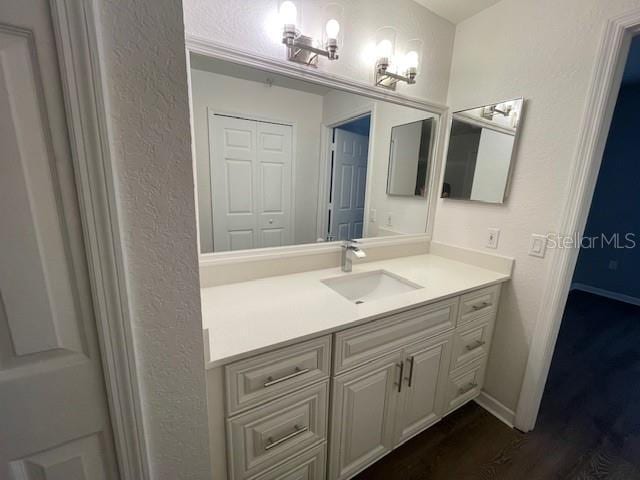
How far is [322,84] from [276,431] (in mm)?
1442

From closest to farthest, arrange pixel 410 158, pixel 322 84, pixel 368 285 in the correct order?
pixel 322 84 < pixel 368 285 < pixel 410 158

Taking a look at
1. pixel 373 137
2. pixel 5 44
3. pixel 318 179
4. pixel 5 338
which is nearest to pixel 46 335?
pixel 5 338

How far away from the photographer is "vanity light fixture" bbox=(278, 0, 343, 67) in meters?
1.06

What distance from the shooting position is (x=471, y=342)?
1.44m

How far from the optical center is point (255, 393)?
0.80 m

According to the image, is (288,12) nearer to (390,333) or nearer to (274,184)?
(274,184)

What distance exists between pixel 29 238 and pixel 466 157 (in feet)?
6.15

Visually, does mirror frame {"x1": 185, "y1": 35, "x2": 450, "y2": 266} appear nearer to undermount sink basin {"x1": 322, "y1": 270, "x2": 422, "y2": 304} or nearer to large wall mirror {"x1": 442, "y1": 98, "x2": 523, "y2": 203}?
large wall mirror {"x1": 442, "y1": 98, "x2": 523, "y2": 203}

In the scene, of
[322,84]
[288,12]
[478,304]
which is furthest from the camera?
[478,304]

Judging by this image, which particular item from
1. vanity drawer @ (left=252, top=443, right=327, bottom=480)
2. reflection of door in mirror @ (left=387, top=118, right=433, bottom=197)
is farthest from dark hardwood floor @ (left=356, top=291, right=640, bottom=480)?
reflection of door in mirror @ (left=387, top=118, right=433, bottom=197)

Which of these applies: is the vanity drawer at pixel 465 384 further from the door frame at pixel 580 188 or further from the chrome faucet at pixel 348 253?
the chrome faucet at pixel 348 253

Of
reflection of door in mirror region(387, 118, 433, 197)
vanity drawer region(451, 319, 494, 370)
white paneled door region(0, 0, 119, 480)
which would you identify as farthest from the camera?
reflection of door in mirror region(387, 118, 433, 197)

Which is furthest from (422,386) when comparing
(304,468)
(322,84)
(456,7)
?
(456,7)

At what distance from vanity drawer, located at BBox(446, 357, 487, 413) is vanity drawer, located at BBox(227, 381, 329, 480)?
841mm
